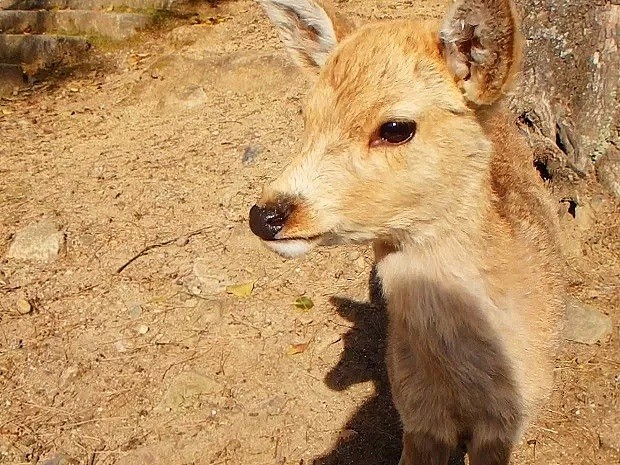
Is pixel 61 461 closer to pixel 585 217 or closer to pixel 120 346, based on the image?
pixel 120 346

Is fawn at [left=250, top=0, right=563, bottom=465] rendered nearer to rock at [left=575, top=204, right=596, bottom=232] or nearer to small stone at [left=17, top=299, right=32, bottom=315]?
rock at [left=575, top=204, right=596, bottom=232]

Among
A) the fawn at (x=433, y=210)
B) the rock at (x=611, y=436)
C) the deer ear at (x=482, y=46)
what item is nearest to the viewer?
the deer ear at (x=482, y=46)

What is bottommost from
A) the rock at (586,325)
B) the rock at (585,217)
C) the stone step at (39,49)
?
the stone step at (39,49)

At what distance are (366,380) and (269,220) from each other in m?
2.37

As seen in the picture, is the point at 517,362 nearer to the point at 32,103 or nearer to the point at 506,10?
the point at 506,10

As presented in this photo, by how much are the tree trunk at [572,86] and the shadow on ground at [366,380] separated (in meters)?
1.73

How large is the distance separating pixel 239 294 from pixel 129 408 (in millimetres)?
1156

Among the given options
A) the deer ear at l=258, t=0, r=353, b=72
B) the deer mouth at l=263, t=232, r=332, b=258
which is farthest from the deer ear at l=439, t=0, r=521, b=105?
the deer mouth at l=263, t=232, r=332, b=258

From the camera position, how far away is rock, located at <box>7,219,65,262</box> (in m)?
5.68

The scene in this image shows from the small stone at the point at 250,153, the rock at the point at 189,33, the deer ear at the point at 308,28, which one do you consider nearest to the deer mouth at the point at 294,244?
the deer ear at the point at 308,28

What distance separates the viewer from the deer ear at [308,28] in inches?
128

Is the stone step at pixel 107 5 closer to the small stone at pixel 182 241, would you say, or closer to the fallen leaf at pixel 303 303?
the small stone at pixel 182 241

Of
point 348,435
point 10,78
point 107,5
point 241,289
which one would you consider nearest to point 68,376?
point 241,289

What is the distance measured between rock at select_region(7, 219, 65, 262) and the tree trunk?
381 cm
